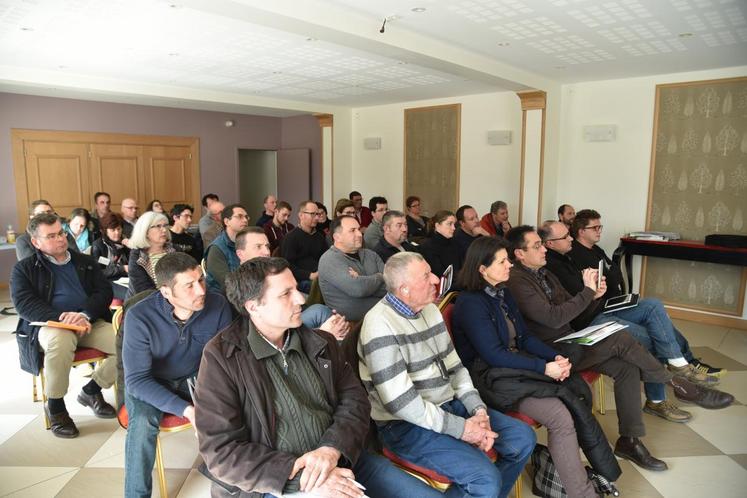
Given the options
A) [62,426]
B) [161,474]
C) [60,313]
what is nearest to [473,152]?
[60,313]

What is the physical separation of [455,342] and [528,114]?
4521 millimetres

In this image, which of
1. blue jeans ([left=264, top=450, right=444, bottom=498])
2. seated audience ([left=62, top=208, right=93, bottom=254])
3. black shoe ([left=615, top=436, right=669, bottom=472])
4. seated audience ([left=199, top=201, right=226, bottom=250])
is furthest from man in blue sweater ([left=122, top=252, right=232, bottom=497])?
seated audience ([left=62, top=208, right=93, bottom=254])

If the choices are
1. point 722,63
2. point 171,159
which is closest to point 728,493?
point 722,63

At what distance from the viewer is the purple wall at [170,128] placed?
22.9 ft

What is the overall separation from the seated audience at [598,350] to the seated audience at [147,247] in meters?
2.22

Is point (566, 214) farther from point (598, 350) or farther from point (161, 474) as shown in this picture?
point (161, 474)

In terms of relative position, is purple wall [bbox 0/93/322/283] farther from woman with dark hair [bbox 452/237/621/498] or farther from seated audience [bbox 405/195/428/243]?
woman with dark hair [bbox 452/237/621/498]

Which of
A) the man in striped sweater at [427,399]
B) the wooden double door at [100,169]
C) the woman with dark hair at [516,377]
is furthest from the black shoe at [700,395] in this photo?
the wooden double door at [100,169]

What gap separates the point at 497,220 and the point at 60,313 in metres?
4.79

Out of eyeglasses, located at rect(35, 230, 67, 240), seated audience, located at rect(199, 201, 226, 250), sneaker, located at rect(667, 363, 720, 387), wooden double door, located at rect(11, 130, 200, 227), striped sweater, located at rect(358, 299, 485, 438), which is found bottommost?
sneaker, located at rect(667, 363, 720, 387)

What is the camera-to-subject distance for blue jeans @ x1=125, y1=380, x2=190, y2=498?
2246 millimetres

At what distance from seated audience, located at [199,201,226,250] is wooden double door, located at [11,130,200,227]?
2426 mm

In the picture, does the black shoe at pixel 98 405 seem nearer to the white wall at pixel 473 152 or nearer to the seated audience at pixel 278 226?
the seated audience at pixel 278 226

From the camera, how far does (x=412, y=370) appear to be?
2154 mm
